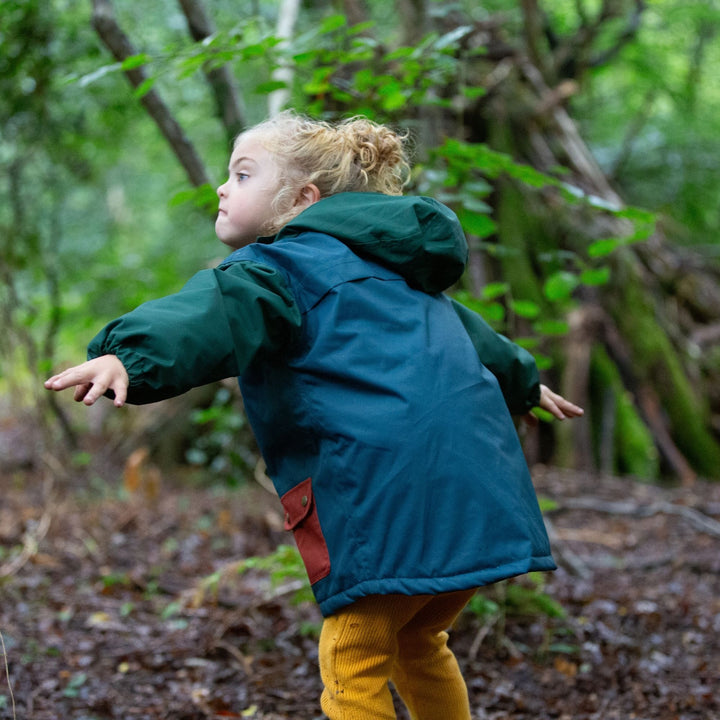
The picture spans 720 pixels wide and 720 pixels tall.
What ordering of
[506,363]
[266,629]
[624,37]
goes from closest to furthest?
[506,363] < [266,629] < [624,37]

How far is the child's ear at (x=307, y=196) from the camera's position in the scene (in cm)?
214

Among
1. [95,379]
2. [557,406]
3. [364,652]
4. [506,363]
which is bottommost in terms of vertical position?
[557,406]

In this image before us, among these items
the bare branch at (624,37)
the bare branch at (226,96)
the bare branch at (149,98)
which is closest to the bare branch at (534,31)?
the bare branch at (624,37)

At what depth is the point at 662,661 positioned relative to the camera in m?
3.15

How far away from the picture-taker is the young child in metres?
1.66

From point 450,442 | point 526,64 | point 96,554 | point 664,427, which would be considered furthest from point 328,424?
point 526,64

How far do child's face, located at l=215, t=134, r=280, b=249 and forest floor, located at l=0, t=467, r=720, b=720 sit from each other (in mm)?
1551

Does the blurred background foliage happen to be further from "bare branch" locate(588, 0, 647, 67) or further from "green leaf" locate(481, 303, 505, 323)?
"green leaf" locate(481, 303, 505, 323)

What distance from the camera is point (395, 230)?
1916 mm

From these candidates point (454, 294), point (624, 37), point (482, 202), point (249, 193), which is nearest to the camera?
point (249, 193)

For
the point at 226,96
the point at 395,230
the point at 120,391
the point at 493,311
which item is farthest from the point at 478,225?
the point at 120,391

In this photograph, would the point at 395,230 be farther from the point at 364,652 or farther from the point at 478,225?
the point at 478,225

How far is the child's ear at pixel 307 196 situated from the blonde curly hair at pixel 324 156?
15 millimetres

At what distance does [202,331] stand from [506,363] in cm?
105
